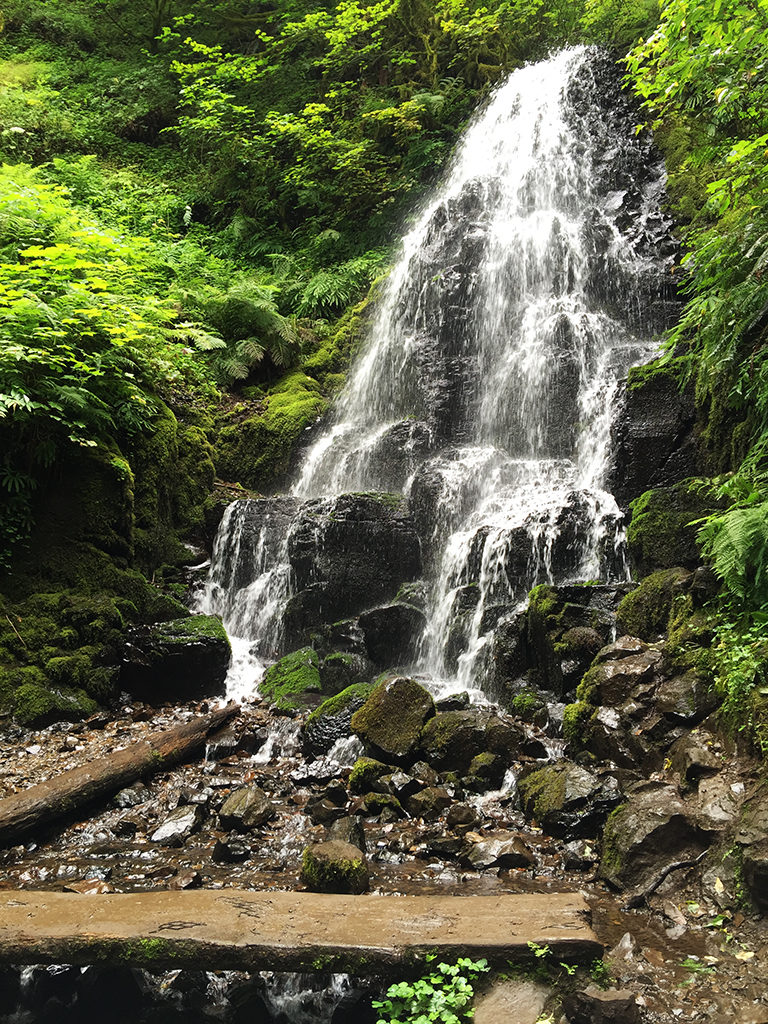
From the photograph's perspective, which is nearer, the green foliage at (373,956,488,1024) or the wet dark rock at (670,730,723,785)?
the green foliage at (373,956,488,1024)

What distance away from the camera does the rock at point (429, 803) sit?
4918mm

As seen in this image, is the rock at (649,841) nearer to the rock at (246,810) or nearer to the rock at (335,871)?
the rock at (335,871)

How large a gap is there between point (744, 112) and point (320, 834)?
705cm

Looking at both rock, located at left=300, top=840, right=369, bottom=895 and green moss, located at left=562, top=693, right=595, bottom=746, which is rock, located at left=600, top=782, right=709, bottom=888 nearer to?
green moss, located at left=562, top=693, right=595, bottom=746

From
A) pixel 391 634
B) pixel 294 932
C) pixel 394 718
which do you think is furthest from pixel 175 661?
pixel 294 932

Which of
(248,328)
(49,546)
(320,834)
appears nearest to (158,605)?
(49,546)

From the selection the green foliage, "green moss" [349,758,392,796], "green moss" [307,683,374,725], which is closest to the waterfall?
"green moss" [307,683,374,725]

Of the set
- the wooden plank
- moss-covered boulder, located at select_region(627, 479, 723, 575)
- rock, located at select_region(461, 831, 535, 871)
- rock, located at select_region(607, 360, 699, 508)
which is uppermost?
rock, located at select_region(607, 360, 699, 508)

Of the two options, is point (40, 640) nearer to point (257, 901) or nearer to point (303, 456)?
point (257, 901)

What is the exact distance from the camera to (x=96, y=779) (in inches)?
201

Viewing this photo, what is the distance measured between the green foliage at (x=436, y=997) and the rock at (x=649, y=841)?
1220 millimetres

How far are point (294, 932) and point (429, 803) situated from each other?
192 centimetres

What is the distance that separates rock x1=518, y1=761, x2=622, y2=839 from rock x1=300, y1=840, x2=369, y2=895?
139 centimetres

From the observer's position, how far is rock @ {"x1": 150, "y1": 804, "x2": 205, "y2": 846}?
4695 mm
